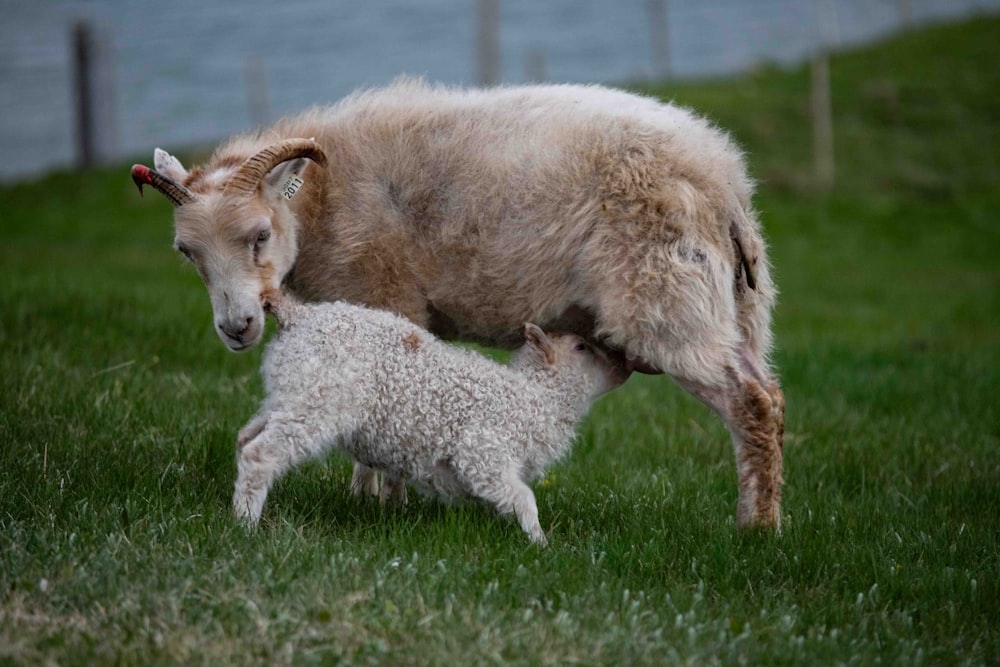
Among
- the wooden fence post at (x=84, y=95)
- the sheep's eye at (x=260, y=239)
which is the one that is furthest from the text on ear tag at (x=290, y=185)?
the wooden fence post at (x=84, y=95)

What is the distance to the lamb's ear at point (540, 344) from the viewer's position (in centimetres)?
543

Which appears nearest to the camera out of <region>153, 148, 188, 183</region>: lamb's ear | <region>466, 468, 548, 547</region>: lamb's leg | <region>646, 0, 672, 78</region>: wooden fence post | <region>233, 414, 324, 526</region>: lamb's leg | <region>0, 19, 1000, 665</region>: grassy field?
<region>0, 19, 1000, 665</region>: grassy field

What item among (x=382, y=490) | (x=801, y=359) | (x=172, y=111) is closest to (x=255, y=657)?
(x=382, y=490)

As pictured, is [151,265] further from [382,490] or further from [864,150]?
[864,150]

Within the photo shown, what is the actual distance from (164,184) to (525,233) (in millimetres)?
1694

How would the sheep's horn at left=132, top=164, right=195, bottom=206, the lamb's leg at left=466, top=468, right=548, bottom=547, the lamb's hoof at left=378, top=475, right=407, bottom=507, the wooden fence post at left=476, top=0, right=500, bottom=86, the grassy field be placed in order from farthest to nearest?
the wooden fence post at left=476, top=0, right=500, bottom=86 < the lamb's hoof at left=378, top=475, right=407, bottom=507 < the sheep's horn at left=132, top=164, right=195, bottom=206 < the lamb's leg at left=466, top=468, right=548, bottom=547 < the grassy field

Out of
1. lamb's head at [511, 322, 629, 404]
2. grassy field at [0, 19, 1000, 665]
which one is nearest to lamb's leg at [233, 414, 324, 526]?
grassy field at [0, 19, 1000, 665]

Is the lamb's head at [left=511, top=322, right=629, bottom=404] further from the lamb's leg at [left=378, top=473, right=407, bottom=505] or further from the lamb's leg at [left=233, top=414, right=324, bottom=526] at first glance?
the lamb's leg at [left=233, top=414, right=324, bottom=526]

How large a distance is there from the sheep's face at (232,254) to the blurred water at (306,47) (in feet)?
51.7

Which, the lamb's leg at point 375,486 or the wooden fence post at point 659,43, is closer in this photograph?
the lamb's leg at point 375,486

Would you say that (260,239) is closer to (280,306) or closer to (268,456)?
(280,306)

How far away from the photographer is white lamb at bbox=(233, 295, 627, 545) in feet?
16.0

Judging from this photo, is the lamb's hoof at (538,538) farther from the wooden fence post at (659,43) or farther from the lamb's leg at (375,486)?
the wooden fence post at (659,43)

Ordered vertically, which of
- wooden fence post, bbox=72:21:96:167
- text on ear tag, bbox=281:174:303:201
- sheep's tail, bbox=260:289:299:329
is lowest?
wooden fence post, bbox=72:21:96:167
